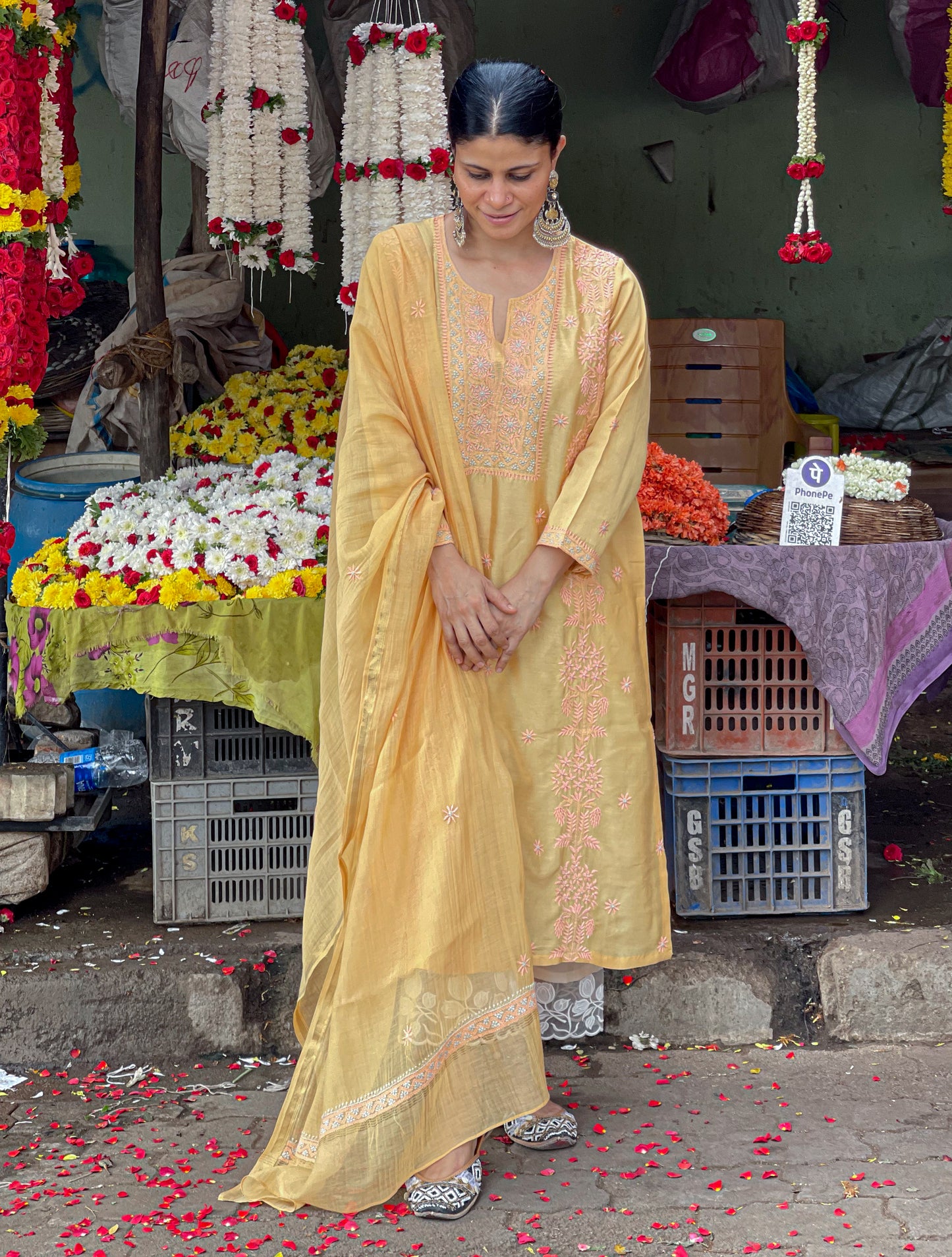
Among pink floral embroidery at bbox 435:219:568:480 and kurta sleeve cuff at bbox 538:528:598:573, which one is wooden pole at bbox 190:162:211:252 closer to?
pink floral embroidery at bbox 435:219:568:480

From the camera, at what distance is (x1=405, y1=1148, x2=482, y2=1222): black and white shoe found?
2250mm

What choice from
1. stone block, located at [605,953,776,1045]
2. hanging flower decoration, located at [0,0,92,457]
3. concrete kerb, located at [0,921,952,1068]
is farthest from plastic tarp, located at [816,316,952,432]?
hanging flower decoration, located at [0,0,92,457]

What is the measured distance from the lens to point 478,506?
233 cm

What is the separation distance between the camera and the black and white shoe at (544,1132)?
8.15ft

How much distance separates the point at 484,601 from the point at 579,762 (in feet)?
1.12

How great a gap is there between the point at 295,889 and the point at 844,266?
16.2 ft

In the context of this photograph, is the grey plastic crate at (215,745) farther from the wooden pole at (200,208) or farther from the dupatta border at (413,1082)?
the wooden pole at (200,208)

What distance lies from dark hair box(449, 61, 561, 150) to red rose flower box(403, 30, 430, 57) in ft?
5.20

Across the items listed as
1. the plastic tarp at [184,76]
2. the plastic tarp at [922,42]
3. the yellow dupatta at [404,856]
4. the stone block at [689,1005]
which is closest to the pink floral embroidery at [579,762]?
the yellow dupatta at [404,856]

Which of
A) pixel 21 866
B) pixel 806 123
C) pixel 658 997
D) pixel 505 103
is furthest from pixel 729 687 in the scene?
pixel 21 866

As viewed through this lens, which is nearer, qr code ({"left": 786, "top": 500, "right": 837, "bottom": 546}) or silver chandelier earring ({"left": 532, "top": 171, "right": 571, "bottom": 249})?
silver chandelier earring ({"left": 532, "top": 171, "right": 571, "bottom": 249})

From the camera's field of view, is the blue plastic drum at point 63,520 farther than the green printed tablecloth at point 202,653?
Yes

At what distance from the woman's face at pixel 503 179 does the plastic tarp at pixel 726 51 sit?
160 inches

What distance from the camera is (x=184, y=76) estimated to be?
4.55 metres
